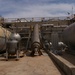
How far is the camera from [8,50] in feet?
58.1

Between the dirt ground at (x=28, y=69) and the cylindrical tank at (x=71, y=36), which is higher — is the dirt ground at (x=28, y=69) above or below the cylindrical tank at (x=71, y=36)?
below

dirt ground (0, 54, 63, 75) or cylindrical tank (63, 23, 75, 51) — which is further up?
cylindrical tank (63, 23, 75, 51)

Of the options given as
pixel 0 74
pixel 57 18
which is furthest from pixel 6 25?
pixel 0 74

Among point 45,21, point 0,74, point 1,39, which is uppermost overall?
point 45,21

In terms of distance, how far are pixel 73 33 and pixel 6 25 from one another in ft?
89.0

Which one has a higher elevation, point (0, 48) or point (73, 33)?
point (73, 33)

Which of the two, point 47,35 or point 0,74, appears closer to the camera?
point 0,74

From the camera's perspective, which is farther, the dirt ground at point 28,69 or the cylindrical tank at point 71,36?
the cylindrical tank at point 71,36

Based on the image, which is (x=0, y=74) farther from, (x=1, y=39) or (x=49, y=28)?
(x=49, y=28)

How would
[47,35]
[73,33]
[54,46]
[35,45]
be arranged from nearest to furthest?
[73,33] < [35,45] < [54,46] < [47,35]

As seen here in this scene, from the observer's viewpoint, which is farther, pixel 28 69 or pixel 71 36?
pixel 71 36

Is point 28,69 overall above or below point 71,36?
below

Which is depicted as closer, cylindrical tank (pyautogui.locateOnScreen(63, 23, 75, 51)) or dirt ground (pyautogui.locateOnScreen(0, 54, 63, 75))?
dirt ground (pyautogui.locateOnScreen(0, 54, 63, 75))

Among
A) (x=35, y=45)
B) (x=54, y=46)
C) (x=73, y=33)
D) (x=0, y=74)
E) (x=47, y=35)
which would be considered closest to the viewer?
(x=0, y=74)
